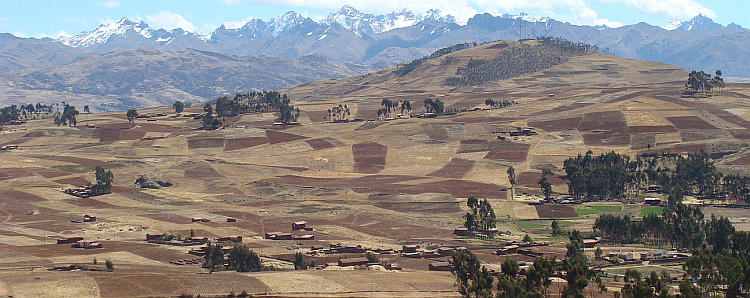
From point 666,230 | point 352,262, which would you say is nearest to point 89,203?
point 352,262

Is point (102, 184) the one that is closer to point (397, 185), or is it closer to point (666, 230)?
point (397, 185)

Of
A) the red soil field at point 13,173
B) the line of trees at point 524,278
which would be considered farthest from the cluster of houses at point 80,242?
the red soil field at point 13,173

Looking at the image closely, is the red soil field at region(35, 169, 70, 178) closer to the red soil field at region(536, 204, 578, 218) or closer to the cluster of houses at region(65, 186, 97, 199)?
the cluster of houses at region(65, 186, 97, 199)

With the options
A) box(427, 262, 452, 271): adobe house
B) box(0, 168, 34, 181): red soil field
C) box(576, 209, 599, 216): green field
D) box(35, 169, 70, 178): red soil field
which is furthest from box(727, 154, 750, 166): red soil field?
box(0, 168, 34, 181): red soil field

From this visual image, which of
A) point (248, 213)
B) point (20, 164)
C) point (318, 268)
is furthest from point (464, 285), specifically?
point (20, 164)

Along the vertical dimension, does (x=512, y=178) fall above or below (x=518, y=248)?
above

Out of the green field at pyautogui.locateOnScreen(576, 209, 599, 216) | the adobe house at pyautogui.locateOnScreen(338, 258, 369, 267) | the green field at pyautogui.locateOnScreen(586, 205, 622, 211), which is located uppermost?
the green field at pyautogui.locateOnScreen(586, 205, 622, 211)
